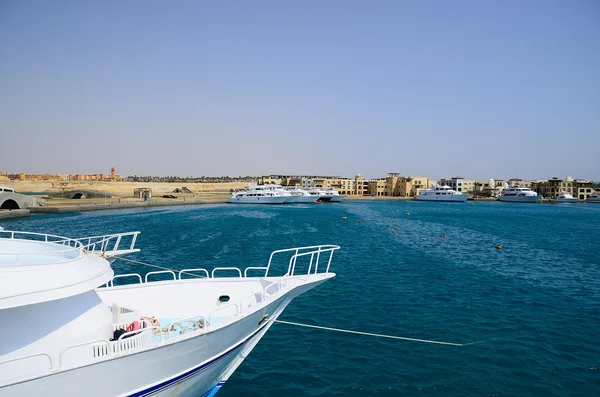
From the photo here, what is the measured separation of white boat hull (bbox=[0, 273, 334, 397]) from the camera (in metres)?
6.98

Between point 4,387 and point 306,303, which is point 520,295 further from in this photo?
point 4,387

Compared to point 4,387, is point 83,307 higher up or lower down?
higher up

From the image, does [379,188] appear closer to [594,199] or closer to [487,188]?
[487,188]

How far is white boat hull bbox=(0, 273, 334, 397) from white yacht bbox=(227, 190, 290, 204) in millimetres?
106656

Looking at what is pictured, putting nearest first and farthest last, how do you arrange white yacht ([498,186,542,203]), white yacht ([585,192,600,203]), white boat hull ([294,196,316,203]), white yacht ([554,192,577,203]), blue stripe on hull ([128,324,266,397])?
blue stripe on hull ([128,324,266,397])
white boat hull ([294,196,316,203])
white yacht ([498,186,542,203])
white yacht ([554,192,577,203])
white yacht ([585,192,600,203])

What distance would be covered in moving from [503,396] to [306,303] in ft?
31.5

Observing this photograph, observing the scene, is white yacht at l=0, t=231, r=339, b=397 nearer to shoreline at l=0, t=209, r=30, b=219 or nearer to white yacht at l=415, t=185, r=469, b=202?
shoreline at l=0, t=209, r=30, b=219

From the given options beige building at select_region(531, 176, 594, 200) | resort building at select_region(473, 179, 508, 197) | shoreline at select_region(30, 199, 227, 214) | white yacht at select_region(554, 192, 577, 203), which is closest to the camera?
shoreline at select_region(30, 199, 227, 214)

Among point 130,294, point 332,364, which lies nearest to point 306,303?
point 332,364

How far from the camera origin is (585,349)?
Answer: 14.0 meters

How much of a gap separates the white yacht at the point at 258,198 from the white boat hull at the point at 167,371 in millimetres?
106656

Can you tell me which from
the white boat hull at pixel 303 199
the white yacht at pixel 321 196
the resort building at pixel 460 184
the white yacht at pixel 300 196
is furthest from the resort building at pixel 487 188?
the white yacht at pixel 300 196

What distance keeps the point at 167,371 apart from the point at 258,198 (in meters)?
110

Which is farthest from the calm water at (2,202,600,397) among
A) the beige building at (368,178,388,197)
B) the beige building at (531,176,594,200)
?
the beige building at (531,176,594,200)
